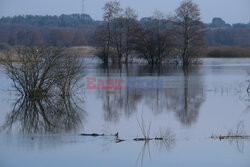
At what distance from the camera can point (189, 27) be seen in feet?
163

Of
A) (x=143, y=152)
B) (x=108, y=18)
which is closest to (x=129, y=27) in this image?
(x=108, y=18)

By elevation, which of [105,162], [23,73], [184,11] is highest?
[184,11]

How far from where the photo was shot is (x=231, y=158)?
10578mm

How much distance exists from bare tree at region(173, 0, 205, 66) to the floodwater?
28436 mm

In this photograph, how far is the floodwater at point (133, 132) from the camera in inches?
414

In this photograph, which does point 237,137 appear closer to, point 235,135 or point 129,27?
point 235,135

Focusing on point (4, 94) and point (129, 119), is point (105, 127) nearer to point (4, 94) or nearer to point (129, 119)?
point (129, 119)

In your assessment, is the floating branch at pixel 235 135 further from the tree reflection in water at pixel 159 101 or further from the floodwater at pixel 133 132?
the tree reflection in water at pixel 159 101

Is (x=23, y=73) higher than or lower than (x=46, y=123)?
higher

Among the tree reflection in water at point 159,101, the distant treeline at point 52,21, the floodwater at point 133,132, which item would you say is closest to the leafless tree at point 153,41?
the tree reflection in water at point 159,101

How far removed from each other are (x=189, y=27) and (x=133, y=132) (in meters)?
38.2

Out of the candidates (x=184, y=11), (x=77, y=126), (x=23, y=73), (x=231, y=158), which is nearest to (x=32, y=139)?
(x=77, y=126)

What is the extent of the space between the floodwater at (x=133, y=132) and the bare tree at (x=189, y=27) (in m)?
28.4

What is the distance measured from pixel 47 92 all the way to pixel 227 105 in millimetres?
8246
